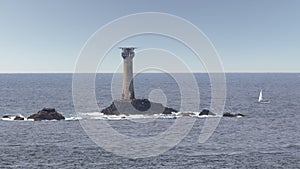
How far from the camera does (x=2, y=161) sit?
175ft

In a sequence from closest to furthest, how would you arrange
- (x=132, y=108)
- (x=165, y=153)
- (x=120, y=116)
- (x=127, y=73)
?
(x=165, y=153), (x=120, y=116), (x=132, y=108), (x=127, y=73)

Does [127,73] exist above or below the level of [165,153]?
above

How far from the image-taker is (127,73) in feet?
356

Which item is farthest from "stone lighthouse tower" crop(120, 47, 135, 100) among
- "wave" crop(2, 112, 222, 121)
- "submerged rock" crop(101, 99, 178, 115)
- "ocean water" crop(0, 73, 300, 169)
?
"ocean water" crop(0, 73, 300, 169)

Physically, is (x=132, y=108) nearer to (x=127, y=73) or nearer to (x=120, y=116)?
(x=120, y=116)

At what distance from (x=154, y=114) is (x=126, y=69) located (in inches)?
501

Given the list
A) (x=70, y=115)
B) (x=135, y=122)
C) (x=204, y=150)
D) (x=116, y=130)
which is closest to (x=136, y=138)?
(x=116, y=130)

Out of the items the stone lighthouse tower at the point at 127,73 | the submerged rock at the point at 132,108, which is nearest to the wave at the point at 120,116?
the submerged rock at the point at 132,108

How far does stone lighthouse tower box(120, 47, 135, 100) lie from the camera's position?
353 feet

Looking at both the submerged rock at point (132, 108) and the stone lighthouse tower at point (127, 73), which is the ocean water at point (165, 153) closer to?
the submerged rock at point (132, 108)

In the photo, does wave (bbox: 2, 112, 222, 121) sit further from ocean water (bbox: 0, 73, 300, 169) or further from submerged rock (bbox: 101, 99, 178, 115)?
ocean water (bbox: 0, 73, 300, 169)

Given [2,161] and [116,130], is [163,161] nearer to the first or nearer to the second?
[2,161]

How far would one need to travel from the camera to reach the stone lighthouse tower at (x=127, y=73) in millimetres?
107688

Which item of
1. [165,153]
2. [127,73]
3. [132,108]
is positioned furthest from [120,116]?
[165,153]
